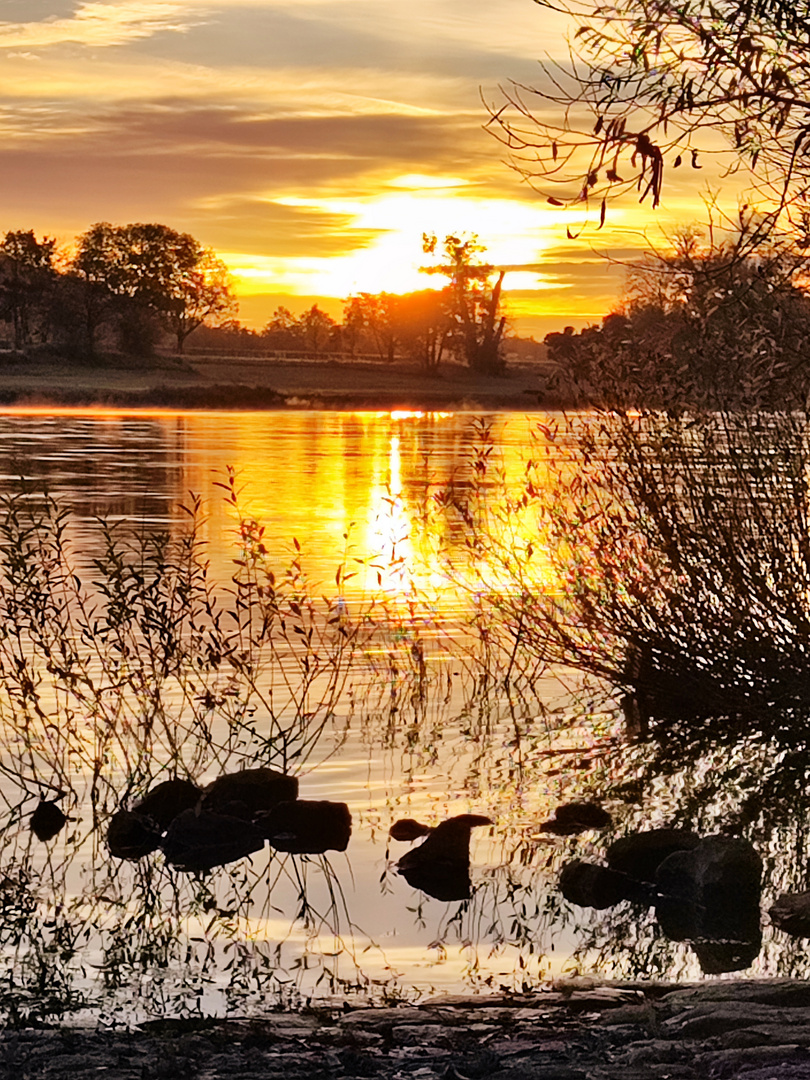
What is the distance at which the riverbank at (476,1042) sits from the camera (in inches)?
242

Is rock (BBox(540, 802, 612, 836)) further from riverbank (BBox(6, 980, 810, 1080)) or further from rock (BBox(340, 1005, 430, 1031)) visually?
rock (BBox(340, 1005, 430, 1031))

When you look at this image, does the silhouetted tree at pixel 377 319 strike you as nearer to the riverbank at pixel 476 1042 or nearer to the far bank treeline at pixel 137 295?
the far bank treeline at pixel 137 295

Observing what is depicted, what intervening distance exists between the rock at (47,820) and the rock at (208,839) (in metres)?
0.70

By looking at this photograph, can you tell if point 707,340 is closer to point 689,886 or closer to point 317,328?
point 689,886

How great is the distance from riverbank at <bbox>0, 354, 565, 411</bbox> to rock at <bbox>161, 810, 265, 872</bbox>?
89456 mm

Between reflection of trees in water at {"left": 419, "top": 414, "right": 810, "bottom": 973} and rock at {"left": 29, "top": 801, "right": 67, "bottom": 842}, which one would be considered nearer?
rock at {"left": 29, "top": 801, "right": 67, "bottom": 842}

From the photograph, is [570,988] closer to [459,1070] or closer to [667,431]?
[459,1070]

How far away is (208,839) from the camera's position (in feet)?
33.2

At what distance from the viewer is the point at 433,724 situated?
13.4 m

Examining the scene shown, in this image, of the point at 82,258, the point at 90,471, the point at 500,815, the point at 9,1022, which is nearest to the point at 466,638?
the point at 500,815

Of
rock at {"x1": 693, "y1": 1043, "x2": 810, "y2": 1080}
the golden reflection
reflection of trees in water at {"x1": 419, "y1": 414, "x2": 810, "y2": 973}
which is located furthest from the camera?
the golden reflection

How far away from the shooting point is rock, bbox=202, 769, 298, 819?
10.4 meters

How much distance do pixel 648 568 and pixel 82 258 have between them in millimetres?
119832

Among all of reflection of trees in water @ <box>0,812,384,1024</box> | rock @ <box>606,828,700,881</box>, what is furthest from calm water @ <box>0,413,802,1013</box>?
rock @ <box>606,828,700,881</box>
